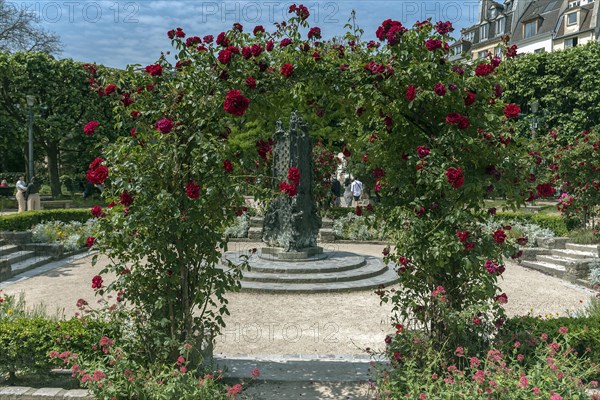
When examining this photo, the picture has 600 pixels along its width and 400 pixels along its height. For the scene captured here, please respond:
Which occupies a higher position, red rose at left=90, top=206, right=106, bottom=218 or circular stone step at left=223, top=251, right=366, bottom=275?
red rose at left=90, top=206, right=106, bottom=218

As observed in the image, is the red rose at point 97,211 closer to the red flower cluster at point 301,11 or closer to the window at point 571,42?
the red flower cluster at point 301,11

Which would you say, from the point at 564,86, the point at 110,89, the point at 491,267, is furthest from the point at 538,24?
the point at 110,89

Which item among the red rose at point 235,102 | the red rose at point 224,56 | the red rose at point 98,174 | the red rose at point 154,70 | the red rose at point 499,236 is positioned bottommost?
the red rose at point 499,236

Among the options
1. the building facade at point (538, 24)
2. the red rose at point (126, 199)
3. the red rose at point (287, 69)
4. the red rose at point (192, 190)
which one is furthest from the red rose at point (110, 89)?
the building facade at point (538, 24)

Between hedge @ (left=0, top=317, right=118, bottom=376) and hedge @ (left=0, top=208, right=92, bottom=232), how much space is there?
10110 millimetres

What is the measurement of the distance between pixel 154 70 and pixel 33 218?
42.6 ft

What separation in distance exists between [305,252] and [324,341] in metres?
4.40

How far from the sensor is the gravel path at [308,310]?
677 cm

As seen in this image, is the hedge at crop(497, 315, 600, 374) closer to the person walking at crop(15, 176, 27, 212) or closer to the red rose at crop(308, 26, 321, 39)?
the red rose at crop(308, 26, 321, 39)

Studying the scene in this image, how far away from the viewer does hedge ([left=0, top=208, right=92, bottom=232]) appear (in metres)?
13.8

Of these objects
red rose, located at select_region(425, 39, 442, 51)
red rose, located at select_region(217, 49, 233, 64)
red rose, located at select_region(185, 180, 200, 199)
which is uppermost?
red rose, located at select_region(425, 39, 442, 51)

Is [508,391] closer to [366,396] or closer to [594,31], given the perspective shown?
[366,396]

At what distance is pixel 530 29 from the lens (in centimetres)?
4716

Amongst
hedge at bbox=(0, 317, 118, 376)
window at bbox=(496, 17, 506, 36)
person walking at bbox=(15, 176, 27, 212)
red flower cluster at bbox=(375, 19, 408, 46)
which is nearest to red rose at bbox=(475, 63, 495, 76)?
red flower cluster at bbox=(375, 19, 408, 46)
